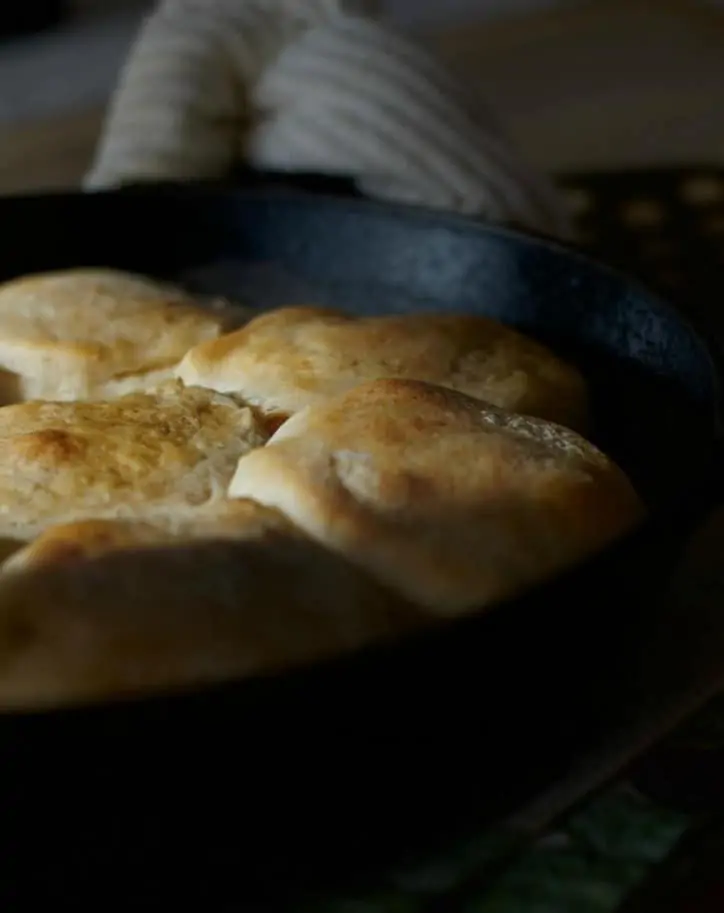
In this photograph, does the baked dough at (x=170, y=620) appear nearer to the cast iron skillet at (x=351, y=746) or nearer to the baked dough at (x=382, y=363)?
the cast iron skillet at (x=351, y=746)

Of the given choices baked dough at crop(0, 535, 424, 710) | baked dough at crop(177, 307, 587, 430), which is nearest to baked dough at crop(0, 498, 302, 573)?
baked dough at crop(0, 535, 424, 710)

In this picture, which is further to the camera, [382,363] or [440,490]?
[382,363]

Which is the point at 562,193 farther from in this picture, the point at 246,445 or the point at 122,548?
the point at 122,548

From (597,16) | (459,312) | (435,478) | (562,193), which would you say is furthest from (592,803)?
(597,16)

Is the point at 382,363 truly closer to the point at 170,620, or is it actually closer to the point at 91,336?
the point at 91,336

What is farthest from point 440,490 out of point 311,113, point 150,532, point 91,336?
point 311,113

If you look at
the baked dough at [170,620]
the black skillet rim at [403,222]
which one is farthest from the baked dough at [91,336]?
the baked dough at [170,620]
